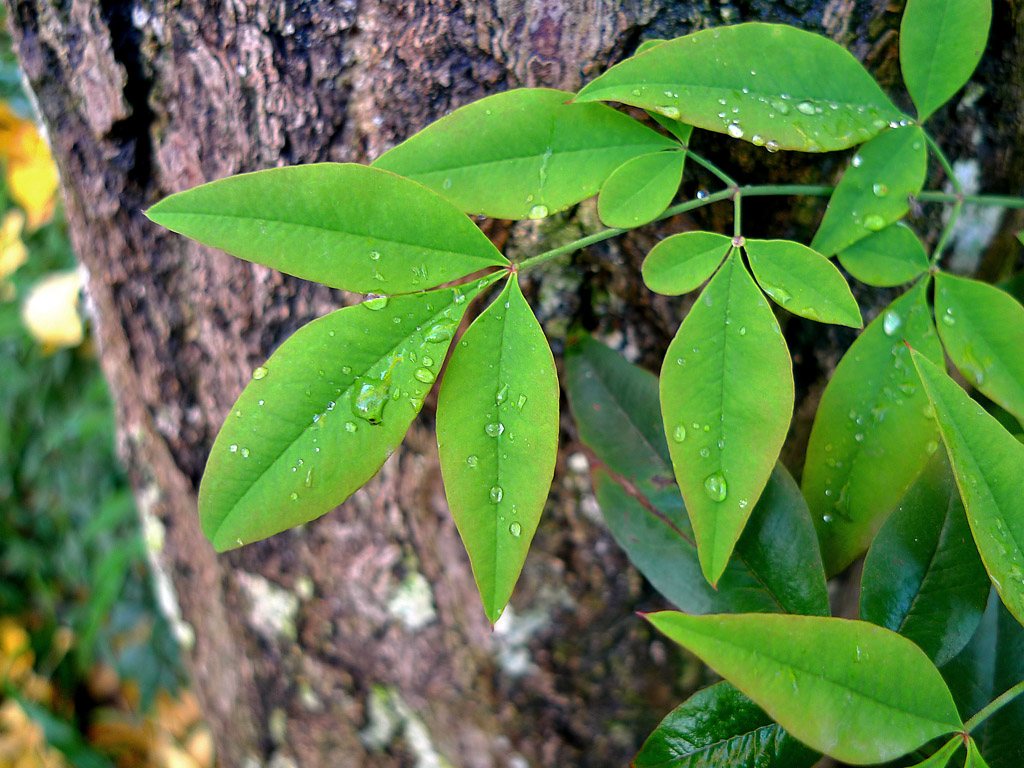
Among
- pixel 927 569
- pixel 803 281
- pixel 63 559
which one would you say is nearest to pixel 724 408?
pixel 803 281

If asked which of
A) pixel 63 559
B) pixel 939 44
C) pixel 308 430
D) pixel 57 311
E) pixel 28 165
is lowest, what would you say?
pixel 63 559

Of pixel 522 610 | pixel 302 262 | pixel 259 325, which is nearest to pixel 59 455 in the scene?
pixel 259 325

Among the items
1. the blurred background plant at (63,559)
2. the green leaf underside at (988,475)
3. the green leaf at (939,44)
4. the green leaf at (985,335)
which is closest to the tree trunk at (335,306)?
the green leaf at (939,44)

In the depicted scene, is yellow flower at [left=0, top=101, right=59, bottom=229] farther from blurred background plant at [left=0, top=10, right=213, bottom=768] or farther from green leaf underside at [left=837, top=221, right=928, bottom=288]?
green leaf underside at [left=837, top=221, right=928, bottom=288]

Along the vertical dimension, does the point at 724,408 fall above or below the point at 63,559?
above

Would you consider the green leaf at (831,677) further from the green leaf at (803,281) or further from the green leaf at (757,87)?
the green leaf at (757,87)

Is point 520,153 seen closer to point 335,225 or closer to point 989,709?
point 335,225

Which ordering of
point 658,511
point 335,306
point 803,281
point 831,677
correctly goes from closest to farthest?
1. point 831,677
2. point 803,281
3. point 658,511
4. point 335,306

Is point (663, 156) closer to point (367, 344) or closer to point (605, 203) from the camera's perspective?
point (605, 203)
